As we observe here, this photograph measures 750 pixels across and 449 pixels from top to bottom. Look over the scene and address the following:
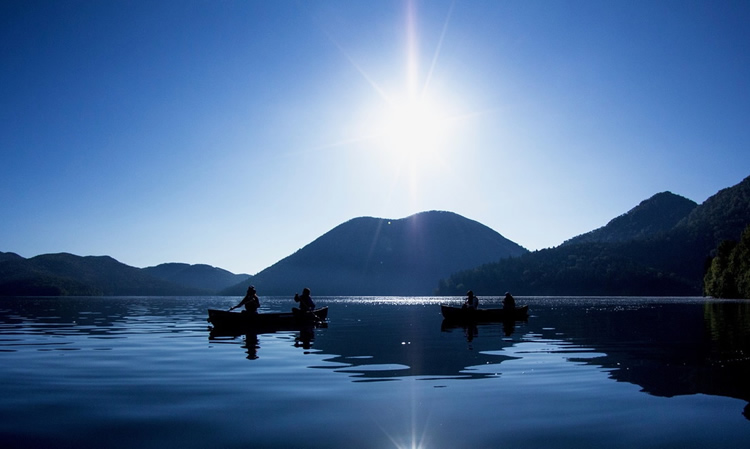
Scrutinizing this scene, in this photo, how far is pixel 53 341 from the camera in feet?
104

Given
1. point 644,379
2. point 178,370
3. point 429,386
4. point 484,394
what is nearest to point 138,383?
point 178,370

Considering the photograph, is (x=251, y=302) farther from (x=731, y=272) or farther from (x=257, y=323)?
(x=731, y=272)

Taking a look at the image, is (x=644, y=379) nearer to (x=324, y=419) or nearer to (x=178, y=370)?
(x=324, y=419)

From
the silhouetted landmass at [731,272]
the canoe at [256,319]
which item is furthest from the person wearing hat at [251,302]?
the silhouetted landmass at [731,272]

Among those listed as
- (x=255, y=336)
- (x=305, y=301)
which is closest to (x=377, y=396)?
(x=255, y=336)

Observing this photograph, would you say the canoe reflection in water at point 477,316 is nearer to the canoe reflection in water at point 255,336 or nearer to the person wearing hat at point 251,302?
the canoe reflection in water at point 255,336

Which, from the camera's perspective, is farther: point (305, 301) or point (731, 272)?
point (731, 272)

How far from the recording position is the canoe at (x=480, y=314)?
1981 inches

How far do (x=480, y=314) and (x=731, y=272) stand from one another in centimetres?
10421

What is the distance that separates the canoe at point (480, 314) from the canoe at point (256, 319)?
14554 millimetres

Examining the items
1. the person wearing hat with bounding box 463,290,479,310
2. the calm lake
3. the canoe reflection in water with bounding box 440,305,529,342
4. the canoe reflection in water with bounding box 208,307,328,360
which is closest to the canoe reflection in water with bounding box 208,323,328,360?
the canoe reflection in water with bounding box 208,307,328,360

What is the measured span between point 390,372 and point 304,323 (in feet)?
80.6

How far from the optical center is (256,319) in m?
42.1

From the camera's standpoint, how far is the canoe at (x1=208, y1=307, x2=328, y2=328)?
41.3 m
